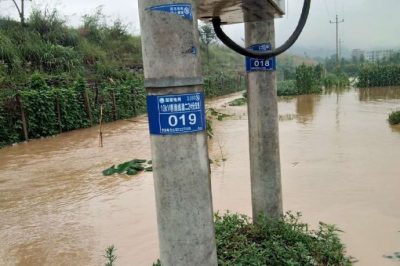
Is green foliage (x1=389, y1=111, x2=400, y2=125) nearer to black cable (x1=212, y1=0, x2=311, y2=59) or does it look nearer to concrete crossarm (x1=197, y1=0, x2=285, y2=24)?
concrete crossarm (x1=197, y1=0, x2=285, y2=24)

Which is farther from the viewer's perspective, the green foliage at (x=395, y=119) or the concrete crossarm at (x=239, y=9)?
the green foliage at (x=395, y=119)

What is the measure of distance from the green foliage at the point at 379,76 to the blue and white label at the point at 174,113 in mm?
35906

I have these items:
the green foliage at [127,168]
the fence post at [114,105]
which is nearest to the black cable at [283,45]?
the green foliage at [127,168]

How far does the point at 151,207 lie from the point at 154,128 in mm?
4394

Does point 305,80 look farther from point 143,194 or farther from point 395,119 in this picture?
point 143,194

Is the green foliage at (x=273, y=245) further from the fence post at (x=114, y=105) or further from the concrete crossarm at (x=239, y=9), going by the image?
the fence post at (x=114, y=105)

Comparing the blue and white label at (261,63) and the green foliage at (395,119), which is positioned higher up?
the blue and white label at (261,63)

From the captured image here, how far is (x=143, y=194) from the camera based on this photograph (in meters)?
6.88

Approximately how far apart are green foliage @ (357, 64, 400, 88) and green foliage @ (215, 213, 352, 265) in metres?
33.9

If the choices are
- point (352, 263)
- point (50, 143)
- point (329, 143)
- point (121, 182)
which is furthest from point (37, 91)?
point (352, 263)

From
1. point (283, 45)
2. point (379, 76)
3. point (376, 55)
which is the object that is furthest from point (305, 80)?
point (376, 55)

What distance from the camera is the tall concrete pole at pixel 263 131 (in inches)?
147

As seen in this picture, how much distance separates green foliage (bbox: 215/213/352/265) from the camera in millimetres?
3279

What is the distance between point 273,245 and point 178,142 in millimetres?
1849
